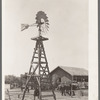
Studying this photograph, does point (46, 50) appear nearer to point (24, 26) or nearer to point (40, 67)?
point (40, 67)

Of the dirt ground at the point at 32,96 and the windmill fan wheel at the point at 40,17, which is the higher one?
the windmill fan wheel at the point at 40,17

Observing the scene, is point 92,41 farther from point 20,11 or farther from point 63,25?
point 20,11

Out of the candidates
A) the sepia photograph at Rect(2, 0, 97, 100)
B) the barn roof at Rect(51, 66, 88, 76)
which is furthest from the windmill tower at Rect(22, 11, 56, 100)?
the barn roof at Rect(51, 66, 88, 76)

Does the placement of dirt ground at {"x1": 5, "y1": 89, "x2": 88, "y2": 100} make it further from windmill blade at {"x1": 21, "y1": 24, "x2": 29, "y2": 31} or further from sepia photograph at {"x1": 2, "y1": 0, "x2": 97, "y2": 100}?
windmill blade at {"x1": 21, "y1": 24, "x2": 29, "y2": 31}

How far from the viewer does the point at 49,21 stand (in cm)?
271

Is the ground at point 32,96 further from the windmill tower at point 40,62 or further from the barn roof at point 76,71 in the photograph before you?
the barn roof at point 76,71

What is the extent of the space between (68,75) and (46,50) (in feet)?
1.09

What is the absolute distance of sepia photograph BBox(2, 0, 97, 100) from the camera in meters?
2.60

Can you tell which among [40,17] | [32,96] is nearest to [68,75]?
[32,96]

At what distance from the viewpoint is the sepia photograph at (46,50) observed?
260 centimetres

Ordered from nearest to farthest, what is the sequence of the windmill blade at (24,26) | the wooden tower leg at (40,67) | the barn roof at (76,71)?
1. the barn roof at (76,71)
2. the wooden tower leg at (40,67)
3. the windmill blade at (24,26)

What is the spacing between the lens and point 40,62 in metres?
2.70

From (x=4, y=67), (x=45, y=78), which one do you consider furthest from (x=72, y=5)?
(x=4, y=67)

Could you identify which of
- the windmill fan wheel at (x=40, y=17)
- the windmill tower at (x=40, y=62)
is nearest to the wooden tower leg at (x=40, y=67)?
the windmill tower at (x=40, y=62)
